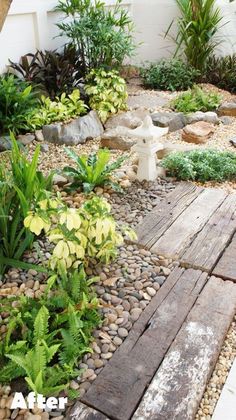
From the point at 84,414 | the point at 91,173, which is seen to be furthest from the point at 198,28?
the point at 84,414

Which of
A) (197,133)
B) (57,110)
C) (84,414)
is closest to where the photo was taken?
(84,414)

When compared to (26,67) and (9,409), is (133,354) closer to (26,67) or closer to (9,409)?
(9,409)

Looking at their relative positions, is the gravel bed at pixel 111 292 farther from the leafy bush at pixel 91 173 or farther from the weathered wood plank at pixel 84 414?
the leafy bush at pixel 91 173

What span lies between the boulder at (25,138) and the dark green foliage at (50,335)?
90.3 inches

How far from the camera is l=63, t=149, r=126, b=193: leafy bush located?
2.80 metres

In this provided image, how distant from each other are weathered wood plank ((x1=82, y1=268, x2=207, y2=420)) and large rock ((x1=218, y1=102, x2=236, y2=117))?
3452mm

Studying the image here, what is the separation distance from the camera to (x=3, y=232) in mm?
2098

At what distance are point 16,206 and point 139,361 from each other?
Result: 1061mm

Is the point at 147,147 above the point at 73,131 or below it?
above

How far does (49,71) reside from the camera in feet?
14.8

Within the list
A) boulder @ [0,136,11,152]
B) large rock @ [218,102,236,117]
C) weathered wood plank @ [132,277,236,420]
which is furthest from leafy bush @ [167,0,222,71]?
weathered wood plank @ [132,277,236,420]

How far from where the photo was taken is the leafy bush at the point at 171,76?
5762mm

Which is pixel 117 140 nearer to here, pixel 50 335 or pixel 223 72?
pixel 50 335

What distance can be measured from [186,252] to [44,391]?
117cm
